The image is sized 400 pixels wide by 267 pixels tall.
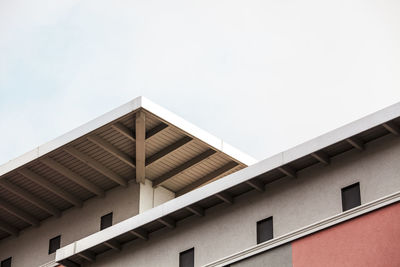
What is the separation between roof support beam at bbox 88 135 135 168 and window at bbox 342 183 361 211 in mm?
12343

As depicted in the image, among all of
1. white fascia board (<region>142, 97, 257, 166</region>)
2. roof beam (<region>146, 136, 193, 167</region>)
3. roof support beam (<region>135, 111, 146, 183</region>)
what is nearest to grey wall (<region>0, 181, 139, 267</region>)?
roof support beam (<region>135, 111, 146, 183</region>)

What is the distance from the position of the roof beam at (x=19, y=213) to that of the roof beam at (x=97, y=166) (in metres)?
4.57

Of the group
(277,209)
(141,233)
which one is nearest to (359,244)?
(277,209)

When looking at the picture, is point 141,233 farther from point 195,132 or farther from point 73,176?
point 73,176

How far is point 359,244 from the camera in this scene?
2722cm

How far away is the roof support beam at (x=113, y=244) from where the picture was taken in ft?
112

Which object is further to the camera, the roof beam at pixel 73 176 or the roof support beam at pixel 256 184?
the roof beam at pixel 73 176

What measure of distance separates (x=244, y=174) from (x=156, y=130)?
8002mm

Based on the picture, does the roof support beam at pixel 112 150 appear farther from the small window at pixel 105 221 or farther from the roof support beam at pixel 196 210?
the roof support beam at pixel 196 210

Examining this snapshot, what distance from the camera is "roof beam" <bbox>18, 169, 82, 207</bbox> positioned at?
132 ft

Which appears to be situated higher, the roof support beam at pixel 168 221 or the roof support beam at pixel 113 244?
the roof support beam at pixel 168 221

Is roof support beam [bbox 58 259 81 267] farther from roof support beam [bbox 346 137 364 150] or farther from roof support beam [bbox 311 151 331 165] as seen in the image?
roof support beam [bbox 346 137 364 150]

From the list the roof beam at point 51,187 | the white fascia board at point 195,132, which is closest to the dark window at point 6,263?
the roof beam at point 51,187

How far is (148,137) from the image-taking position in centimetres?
3819
